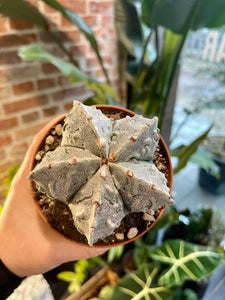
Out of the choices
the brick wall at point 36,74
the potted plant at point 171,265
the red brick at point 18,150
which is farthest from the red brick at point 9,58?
the potted plant at point 171,265

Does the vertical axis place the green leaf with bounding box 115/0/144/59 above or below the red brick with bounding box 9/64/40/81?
above

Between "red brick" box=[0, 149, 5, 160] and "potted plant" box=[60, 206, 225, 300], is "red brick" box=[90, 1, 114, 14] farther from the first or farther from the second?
"potted plant" box=[60, 206, 225, 300]

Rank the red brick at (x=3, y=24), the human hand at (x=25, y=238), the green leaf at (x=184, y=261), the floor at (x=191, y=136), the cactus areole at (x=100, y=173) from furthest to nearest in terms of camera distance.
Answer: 1. the floor at (x=191, y=136)
2. the red brick at (x=3, y=24)
3. the green leaf at (x=184, y=261)
4. the human hand at (x=25, y=238)
5. the cactus areole at (x=100, y=173)

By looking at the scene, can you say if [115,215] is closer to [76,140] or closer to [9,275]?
[76,140]

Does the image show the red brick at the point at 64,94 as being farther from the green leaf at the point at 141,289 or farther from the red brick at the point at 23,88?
the green leaf at the point at 141,289

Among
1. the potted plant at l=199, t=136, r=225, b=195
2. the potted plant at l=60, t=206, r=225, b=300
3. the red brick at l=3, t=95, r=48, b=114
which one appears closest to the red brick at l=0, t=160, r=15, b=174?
the red brick at l=3, t=95, r=48, b=114

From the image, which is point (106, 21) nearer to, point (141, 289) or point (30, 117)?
point (30, 117)
